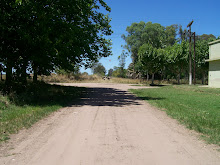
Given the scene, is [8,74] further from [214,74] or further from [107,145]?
[214,74]

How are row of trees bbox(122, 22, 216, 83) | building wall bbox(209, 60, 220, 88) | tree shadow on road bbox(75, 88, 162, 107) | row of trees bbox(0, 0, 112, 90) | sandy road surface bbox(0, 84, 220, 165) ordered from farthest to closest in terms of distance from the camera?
row of trees bbox(122, 22, 216, 83) → building wall bbox(209, 60, 220, 88) → tree shadow on road bbox(75, 88, 162, 107) → row of trees bbox(0, 0, 112, 90) → sandy road surface bbox(0, 84, 220, 165)

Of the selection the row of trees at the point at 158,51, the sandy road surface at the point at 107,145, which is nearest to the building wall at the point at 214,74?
→ the row of trees at the point at 158,51

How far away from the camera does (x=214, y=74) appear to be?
2794cm

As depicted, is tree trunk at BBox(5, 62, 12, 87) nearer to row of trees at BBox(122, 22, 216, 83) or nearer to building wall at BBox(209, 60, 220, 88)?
building wall at BBox(209, 60, 220, 88)

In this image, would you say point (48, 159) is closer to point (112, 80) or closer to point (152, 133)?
point (152, 133)

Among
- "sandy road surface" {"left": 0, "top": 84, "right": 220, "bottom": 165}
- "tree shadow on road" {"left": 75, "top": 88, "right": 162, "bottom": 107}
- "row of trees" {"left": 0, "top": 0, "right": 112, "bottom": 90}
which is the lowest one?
"sandy road surface" {"left": 0, "top": 84, "right": 220, "bottom": 165}

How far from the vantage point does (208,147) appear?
16.2 ft

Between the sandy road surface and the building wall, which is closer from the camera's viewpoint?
the sandy road surface

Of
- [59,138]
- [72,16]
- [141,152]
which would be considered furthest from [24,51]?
[141,152]

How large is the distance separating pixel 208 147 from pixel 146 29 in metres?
55.0

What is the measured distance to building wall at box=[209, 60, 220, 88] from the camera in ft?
→ 89.7

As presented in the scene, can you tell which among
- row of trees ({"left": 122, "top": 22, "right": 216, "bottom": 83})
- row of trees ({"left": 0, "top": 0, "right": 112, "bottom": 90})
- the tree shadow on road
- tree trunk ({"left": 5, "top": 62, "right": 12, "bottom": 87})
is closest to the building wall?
row of trees ({"left": 122, "top": 22, "right": 216, "bottom": 83})

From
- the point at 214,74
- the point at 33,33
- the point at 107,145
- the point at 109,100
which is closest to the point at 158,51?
the point at 214,74

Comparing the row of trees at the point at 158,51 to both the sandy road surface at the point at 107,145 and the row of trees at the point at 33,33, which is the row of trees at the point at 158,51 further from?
the sandy road surface at the point at 107,145
